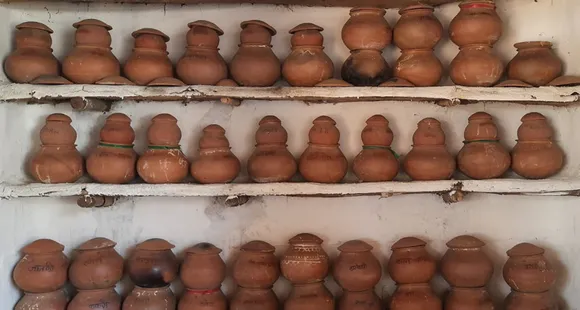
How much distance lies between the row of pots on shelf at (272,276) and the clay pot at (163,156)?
289 millimetres

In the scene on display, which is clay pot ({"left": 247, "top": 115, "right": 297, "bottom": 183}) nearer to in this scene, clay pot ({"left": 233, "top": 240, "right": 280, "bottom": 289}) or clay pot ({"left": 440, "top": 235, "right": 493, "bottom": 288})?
clay pot ({"left": 233, "top": 240, "right": 280, "bottom": 289})

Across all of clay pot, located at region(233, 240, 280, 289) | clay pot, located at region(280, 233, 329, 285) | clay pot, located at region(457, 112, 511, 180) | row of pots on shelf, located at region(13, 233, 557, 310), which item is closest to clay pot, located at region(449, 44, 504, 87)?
clay pot, located at region(457, 112, 511, 180)

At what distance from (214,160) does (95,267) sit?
0.61m

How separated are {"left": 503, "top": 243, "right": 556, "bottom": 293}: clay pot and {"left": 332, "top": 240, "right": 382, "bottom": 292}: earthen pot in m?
0.51

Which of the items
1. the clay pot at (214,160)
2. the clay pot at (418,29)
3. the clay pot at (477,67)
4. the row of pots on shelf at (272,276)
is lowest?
the row of pots on shelf at (272,276)

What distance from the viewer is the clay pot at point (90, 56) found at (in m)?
2.06

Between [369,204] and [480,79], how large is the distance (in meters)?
0.68

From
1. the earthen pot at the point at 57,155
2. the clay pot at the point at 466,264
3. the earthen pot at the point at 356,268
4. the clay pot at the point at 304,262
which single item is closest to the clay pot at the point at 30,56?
the earthen pot at the point at 57,155

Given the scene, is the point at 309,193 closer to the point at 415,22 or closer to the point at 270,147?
the point at 270,147

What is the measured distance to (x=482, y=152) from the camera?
81.4 inches

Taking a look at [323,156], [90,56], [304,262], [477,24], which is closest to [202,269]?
[304,262]

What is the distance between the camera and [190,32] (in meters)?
2.14

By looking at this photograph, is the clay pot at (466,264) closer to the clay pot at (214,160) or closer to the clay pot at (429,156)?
the clay pot at (429,156)

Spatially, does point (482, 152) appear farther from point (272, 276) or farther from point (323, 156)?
point (272, 276)
